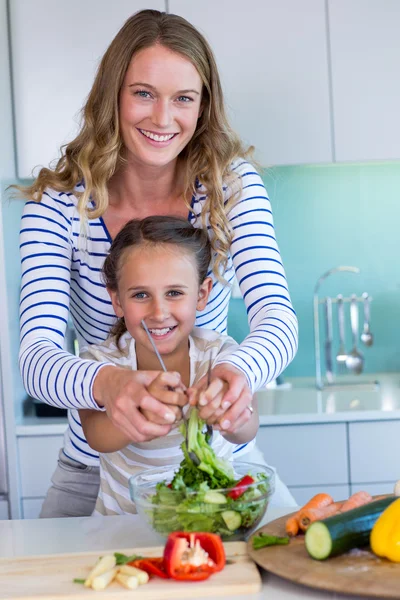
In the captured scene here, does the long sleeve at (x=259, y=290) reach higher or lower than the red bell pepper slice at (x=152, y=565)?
higher

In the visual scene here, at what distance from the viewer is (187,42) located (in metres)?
1.62

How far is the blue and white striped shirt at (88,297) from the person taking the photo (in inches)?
56.8

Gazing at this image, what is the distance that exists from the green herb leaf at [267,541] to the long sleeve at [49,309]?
1.22 feet

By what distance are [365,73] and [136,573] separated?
2163mm

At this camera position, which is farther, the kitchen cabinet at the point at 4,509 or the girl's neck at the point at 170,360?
the kitchen cabinet at the point at 4,509

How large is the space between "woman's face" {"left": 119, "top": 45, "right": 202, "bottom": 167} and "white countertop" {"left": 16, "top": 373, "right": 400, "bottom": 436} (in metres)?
1.21

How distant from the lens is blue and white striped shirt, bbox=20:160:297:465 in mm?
1442

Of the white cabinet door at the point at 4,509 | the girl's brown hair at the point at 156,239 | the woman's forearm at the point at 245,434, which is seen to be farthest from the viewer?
the white cabinet door at the point at 4,509

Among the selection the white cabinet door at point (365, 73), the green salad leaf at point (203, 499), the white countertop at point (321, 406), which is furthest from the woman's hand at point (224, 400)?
the white cabinet door at point (365, 73)

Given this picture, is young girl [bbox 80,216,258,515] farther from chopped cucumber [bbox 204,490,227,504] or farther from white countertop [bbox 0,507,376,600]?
chopped cucumber [bbox 204,490,227,504]

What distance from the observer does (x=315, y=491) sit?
8.79ft

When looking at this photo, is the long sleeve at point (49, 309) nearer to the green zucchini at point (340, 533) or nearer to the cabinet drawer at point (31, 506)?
the green zucchini at point (340, 533)

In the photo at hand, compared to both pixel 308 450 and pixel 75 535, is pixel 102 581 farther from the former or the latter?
pixel 308 450

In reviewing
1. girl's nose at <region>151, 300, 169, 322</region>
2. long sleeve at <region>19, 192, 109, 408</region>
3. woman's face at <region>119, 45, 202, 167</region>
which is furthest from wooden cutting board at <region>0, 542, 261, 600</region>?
woman's face at <region>119, 45, 202, 167</region>
